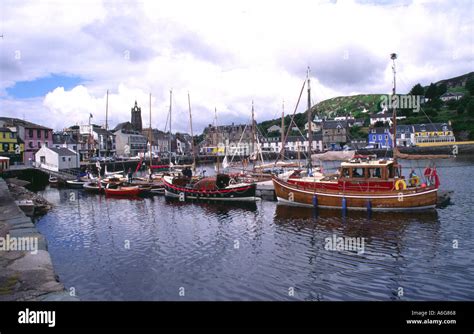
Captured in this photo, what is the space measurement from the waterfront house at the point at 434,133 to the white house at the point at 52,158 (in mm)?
116573

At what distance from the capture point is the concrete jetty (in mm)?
10953

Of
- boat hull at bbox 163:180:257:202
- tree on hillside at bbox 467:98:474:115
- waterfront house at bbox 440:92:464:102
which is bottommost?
boat hull at bbox 163:180:257:202

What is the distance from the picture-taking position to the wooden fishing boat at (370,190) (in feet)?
99.4

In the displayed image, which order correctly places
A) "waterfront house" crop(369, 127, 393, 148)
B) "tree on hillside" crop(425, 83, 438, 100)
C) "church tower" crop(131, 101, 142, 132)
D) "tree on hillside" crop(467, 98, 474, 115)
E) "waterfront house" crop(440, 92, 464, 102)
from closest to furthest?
"waterfront house" crop(369, 127, 393, 148) → "tree on hillside" crop(467, 98, 474, 115) → "waterfront house" crop(440, 92, 464, 102) → "church tower" crop(131, 101, 142, 132) → "tree on hillside" crop(425, 83, 438, 100)

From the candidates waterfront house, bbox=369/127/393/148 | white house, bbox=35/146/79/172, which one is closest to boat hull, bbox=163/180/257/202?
white house, bbox=35/146/79/172

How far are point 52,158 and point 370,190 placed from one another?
204ft

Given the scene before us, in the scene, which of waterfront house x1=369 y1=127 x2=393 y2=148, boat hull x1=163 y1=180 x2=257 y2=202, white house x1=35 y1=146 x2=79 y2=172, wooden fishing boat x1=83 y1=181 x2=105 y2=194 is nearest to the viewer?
boat hull x1=163 y1=180 x2=257 y2=202

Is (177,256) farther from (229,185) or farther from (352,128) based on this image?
(352,128)

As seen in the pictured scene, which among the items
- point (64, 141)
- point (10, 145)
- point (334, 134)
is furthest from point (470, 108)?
point (10, 145)

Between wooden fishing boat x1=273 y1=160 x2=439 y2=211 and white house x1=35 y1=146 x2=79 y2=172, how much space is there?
55.0 metres

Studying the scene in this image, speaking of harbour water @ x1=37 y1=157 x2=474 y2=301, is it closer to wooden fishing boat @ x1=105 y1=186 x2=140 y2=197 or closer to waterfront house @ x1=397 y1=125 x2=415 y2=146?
wooden fishing boat @ x1=105 y1=186 x2=140 y2=197

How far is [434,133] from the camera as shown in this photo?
428 ft

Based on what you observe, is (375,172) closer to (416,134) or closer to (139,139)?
(416,134)

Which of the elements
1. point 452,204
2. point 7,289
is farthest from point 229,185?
point 7,289
